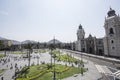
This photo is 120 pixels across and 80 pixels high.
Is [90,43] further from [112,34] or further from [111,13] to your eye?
[111,13]

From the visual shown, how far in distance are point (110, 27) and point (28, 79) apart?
45993 mm

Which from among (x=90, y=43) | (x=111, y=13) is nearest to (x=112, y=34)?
(x=111, y=13)

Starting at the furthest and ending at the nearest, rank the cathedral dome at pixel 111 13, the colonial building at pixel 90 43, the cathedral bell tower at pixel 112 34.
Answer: the colonial building at pixel 90 43 → the cathedral dome at pixel 111 13 → the cathedral bell tower at pixel 112 34

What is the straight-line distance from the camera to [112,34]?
55.0 m

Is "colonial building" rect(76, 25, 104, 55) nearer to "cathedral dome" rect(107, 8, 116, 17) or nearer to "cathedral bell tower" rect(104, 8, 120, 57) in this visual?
"cathedral bell tower" rect(104, 8, 120, 57)

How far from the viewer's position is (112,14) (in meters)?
58.6

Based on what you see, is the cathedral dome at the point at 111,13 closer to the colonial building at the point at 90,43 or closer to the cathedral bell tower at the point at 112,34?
the cathedral bell tower at the point at 112,34

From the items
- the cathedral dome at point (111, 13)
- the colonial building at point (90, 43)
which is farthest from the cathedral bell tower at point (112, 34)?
the colonial building at point (90, 43)

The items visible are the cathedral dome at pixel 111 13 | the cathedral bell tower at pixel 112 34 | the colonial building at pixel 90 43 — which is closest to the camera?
the cathedral bell tower at pixel 112 34

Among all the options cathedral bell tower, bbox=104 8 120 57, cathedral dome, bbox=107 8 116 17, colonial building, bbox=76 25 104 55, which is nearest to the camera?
cathedral bell tower, bbox=104 8 120 57

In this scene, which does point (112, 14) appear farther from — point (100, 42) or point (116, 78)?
point (116, 78)

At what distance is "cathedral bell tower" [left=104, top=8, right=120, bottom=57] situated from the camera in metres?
53.1

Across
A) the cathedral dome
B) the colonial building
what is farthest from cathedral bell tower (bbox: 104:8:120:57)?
the colonial building

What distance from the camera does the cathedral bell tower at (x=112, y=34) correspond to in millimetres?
53062
